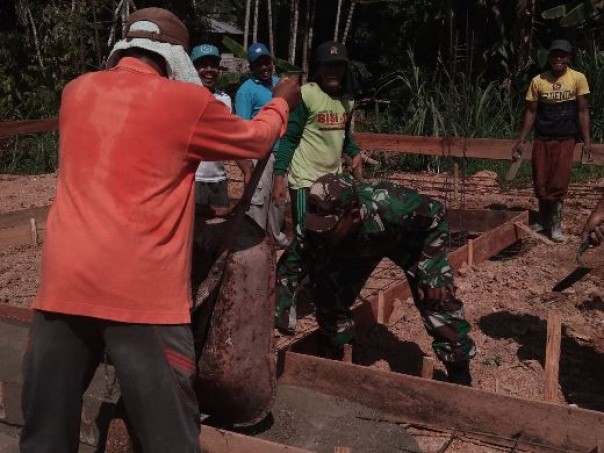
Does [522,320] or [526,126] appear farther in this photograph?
[526,126]

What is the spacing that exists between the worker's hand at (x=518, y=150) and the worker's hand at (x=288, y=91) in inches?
197

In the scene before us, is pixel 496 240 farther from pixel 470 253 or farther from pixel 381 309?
pixel 381 309

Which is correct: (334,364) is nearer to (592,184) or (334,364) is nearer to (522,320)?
(522,320)

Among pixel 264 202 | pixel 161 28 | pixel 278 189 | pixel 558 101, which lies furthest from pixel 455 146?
pixel 161 28

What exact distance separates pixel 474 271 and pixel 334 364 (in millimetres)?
2579

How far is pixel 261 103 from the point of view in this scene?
5852mm

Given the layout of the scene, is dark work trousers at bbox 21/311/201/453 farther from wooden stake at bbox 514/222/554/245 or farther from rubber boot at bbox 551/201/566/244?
rubber boot at bbox 551/201/566/244

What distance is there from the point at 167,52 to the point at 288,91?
1.77 ft

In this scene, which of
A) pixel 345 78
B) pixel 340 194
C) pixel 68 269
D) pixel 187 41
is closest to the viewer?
pixel 68 269

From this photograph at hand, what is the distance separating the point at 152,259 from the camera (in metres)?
2.31

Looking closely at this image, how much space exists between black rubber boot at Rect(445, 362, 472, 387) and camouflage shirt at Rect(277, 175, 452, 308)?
0.45 m

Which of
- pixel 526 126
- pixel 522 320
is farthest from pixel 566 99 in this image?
pixel 522 320

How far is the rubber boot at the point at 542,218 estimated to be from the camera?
7.21 m

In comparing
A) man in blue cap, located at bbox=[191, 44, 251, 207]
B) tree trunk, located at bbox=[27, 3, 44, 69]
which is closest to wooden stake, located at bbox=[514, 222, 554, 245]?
man in blue cap, located at bbox=[191, 44, 251, 207]
